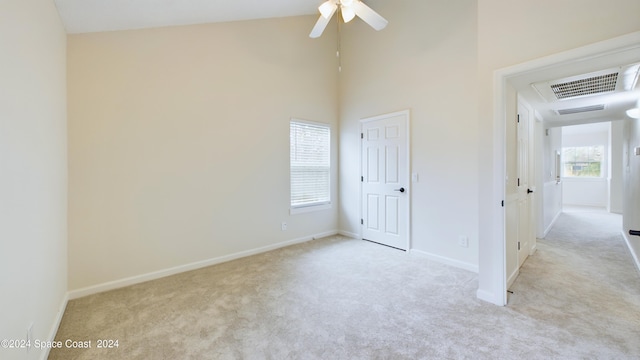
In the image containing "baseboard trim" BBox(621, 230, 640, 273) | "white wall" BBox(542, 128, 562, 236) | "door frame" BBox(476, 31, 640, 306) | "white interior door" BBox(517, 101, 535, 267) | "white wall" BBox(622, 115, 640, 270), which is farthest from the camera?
"white wall" BBox(542, 128, 562, 236)

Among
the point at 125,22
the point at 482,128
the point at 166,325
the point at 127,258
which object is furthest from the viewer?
the point at 127,258

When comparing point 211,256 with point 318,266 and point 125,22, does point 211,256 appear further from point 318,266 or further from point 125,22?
point 125,22

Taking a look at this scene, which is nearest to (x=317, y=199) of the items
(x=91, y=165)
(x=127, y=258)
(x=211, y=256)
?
(x=211, y=256)

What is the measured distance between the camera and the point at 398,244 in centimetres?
403

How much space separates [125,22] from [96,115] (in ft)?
A: 3.24

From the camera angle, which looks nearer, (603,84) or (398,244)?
(603,84)

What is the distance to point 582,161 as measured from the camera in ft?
27.7

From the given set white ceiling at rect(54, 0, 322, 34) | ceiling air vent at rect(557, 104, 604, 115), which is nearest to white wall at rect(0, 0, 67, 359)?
white ceiling at rect(54, 0, 322, 34)

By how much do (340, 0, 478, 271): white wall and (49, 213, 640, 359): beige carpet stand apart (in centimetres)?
50

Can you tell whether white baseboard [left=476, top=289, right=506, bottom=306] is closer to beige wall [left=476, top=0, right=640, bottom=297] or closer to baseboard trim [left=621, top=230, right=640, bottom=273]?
beige wall [left=476, top=0, right=640, bottom=297]

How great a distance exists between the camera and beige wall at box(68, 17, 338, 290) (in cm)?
269

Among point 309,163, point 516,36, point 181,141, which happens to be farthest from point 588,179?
point 181,141

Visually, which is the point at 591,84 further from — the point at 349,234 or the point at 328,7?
the point at 349,234

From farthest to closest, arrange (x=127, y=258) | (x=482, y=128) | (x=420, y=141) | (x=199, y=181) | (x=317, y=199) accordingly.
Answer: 1. (x=317, y=199)
2. (x=420, y=141)
3. (x=199, y=181)
4. (x=127, y=258)
5. (x=482, y=128)
